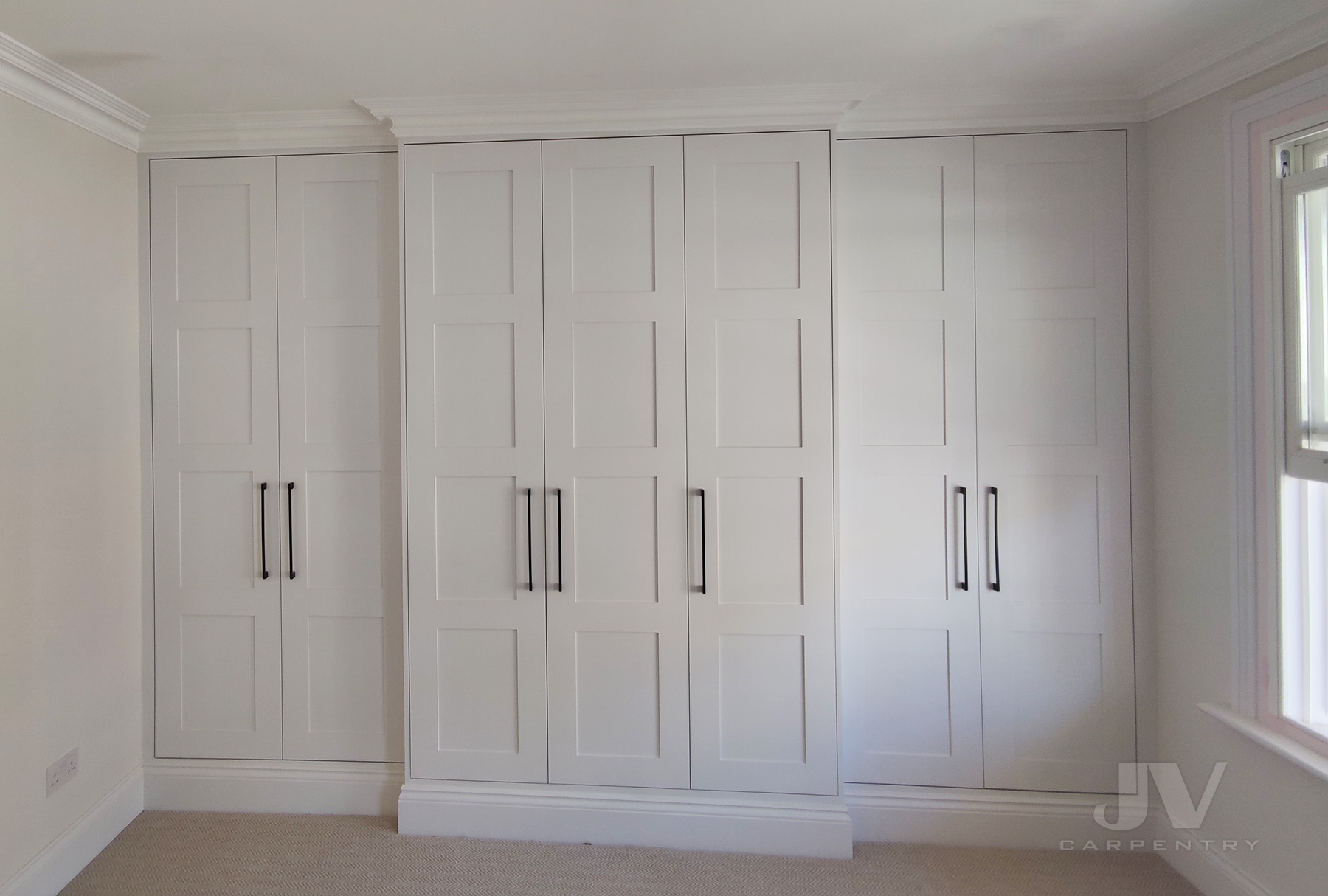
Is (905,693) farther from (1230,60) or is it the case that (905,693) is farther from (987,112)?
(1230,60)

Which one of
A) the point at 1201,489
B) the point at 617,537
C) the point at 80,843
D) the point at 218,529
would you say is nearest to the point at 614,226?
the point at 617,537

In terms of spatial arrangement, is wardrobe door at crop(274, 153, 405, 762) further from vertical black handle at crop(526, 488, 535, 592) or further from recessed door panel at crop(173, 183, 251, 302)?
vertical black handle at crop(526, 488, 535, 592)

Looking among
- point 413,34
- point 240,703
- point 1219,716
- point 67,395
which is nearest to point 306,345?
point 67,395

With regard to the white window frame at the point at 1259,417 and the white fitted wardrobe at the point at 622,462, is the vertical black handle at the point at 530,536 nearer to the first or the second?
the white fitted wardrobe at the point at 622,462

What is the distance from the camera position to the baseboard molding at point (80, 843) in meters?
2.21

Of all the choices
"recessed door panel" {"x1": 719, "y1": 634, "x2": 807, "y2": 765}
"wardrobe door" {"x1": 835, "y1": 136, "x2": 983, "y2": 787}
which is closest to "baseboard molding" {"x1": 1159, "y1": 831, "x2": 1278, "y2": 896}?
"wardrobe door" {"x1": 835, "y1": 136, "x2": 983, "y2": 787}

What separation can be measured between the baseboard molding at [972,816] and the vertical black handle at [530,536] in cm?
134

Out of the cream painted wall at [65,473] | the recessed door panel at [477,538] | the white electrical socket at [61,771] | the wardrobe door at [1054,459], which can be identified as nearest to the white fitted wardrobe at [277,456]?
the cream painted wall at [65,473]

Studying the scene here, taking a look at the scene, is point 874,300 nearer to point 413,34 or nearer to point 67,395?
point 413,34

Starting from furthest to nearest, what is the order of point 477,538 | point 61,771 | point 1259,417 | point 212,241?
point 212,241 → point 477,538 → point 61,771 → point 1259,417

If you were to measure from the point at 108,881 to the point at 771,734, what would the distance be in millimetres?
2187

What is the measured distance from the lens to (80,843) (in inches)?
94.9

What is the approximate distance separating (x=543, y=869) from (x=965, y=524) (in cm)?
182

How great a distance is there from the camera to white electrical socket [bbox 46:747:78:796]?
229 centimetres
